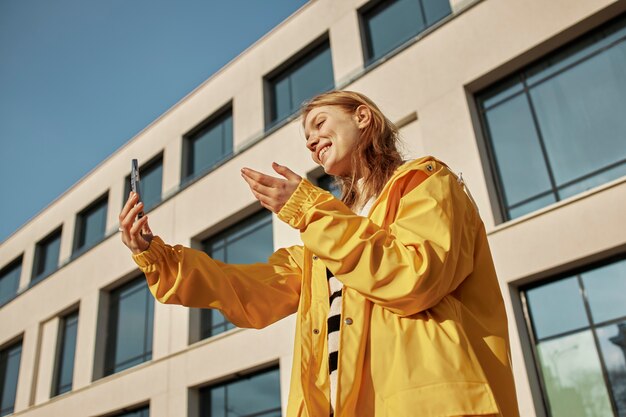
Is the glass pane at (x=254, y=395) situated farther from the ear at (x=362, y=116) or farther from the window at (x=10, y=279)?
the window at (x=10, y=279)

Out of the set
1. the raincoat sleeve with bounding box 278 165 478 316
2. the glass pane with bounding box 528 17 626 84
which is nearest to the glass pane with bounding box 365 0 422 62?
the glass pane with bounding box 528 17 626 84

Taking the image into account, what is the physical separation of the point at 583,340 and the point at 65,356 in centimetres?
1440

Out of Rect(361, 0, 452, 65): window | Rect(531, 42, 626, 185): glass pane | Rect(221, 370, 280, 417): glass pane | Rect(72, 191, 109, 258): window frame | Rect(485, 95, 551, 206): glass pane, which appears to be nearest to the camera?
Rect(531, 42, 626, 185): glass pane

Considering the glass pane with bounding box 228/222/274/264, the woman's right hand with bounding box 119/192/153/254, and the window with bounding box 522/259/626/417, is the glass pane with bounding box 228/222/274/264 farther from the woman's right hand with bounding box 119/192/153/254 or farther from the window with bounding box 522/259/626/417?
the woman's right hand with bounding box 119/192/153/254

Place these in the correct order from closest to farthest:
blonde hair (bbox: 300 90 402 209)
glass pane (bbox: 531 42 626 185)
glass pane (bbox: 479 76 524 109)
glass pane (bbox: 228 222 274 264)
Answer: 1. blonde hair (bbox: 300 90 402 209)
2. glass pane (bbox: 531 42 626 185)
3. glass pane (bbox: 479 76 524 109)
4. glass pane (bbox: 228 222 274 264)

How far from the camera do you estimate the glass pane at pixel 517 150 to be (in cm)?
909

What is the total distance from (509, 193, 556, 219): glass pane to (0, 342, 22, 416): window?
16.4m

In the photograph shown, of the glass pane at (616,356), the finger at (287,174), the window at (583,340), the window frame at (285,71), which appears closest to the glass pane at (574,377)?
the window at (583,340)

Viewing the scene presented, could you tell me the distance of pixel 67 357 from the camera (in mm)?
17234

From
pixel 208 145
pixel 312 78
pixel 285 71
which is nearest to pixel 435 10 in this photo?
pixel 312 78

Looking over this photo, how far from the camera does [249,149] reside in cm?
1416

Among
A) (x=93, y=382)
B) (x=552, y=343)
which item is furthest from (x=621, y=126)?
(x=93, y=382)

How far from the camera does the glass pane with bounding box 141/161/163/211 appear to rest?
16969mm

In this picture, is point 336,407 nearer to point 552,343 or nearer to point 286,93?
point 552,343
